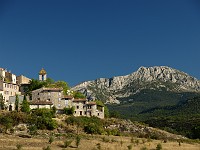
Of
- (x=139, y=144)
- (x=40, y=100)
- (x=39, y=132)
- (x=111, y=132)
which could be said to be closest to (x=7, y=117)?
(x=39, y=132)

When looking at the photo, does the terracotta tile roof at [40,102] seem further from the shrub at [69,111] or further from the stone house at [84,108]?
the stone house at [84,108]

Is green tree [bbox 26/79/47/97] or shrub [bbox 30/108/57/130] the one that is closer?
shrub [bbox 30/108/57/130]

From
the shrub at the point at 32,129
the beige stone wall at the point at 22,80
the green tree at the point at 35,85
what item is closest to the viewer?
the shrub at the point at 32,129

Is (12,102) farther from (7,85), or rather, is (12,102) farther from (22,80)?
(22,80)

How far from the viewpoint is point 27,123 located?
7700cm

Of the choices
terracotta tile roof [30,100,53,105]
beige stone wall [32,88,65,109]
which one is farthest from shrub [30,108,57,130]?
beige stone wall [32,88,65,109]

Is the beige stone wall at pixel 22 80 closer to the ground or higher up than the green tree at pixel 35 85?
higher up

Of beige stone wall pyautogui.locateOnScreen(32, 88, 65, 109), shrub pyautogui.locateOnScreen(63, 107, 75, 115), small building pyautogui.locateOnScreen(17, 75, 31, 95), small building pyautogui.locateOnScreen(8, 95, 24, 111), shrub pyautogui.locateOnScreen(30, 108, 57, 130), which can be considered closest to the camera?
shrub pyautogui.locateOnScreen(30, 108, 57, 130)

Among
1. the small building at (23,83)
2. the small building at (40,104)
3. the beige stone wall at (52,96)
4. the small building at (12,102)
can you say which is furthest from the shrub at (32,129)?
the small building at (23,83)

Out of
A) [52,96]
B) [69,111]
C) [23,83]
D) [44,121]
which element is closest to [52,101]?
[52,96]

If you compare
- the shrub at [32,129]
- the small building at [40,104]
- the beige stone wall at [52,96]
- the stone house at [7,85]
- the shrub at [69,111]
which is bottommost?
the shrub at [32,129]

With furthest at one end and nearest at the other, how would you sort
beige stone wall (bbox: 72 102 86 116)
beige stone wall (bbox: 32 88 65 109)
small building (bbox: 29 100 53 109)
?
beige stone wall (bbox: 72 102 86 116)
beige stone wall (bbox: 32 88 65 109)
small building (bbox: 29 100 53 109)

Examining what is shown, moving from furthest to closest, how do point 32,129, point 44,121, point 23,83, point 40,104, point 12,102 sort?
point 23,83, point 12,102, point 40,104, point 44,121, point 32,129

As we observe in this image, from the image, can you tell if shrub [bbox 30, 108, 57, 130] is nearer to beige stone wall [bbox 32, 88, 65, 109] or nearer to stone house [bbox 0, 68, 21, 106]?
beige stone wall [bbox 32, 88, 65, 109]
